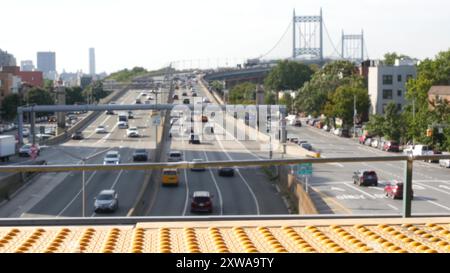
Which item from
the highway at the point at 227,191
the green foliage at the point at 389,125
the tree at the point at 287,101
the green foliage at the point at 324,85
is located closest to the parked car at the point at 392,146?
the green foliage at the point at 389,125

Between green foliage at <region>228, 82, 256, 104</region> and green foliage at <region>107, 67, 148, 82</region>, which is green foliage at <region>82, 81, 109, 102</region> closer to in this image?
green foliage at <region>228, 82, 256, 104</region>

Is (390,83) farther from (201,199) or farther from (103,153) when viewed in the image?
(201,199)

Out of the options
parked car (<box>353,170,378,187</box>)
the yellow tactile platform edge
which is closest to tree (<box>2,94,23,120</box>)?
parked car (<box>353,170,378,187</box>)


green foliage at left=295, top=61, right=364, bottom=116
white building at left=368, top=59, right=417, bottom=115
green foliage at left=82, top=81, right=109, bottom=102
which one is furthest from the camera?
green foliage at left=82, top=81, right=109, bottom=102

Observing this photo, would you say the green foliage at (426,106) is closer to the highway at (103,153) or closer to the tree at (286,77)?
the highway at (103,153)

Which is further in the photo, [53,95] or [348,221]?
[53,95]
